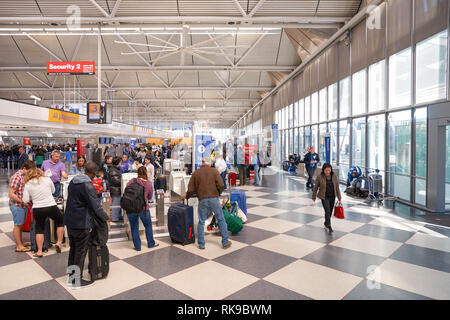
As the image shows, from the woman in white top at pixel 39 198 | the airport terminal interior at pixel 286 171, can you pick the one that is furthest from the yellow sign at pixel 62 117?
the woman in white top at pixel 39 198

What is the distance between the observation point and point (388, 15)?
34.2ft

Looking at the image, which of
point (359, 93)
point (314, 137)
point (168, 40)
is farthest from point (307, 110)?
point (168, 40)

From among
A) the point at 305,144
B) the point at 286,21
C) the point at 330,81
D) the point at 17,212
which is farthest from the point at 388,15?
the point at 17,212

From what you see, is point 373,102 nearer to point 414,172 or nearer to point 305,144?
point 414,172

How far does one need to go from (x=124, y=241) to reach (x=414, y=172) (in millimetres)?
8582

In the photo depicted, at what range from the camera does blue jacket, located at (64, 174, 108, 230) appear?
4.05m

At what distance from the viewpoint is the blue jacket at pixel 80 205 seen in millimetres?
4051

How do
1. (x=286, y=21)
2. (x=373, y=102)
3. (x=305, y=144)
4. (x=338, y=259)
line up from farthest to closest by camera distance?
(x=305, y=144) < (x=286, y=21) < (x=373, y=102) < (x=338, y=259)

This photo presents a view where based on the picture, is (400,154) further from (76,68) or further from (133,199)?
(76,68)

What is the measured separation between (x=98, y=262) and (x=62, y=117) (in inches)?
467

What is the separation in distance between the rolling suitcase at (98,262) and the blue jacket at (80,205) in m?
0.39

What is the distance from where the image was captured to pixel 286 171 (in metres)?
22.4

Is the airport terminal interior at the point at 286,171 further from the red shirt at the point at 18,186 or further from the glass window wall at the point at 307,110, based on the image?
the glass window wall at the point at 307,110

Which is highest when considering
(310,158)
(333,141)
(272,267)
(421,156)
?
(333,141)
